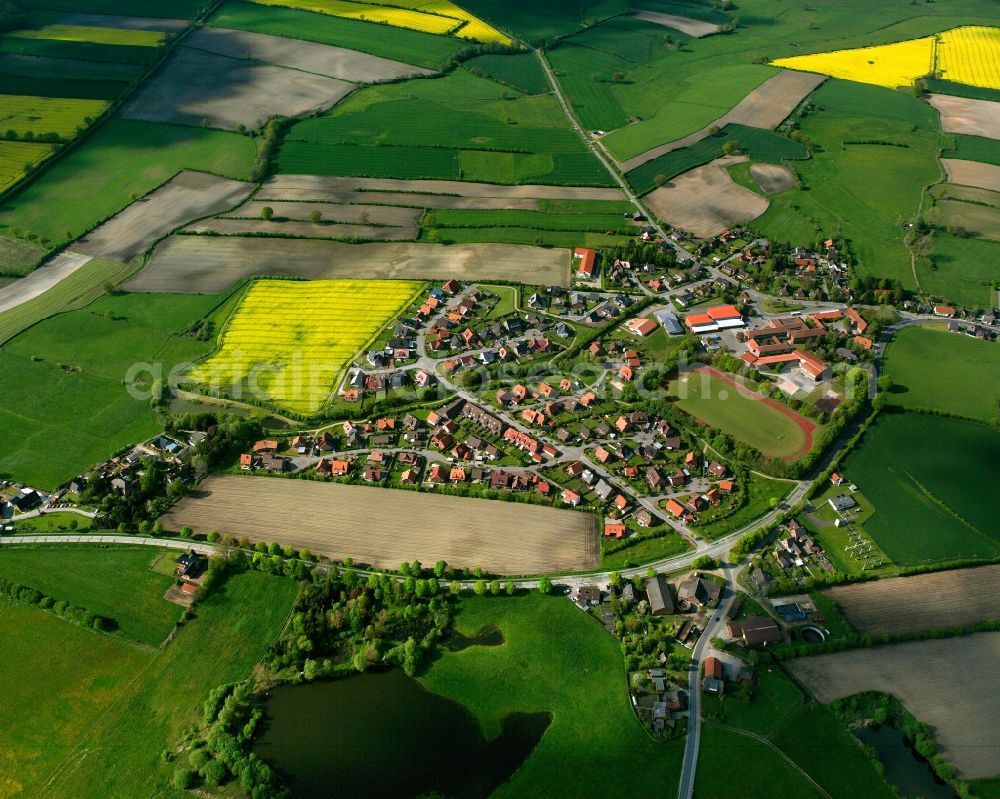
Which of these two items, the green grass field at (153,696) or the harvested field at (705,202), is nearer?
the green grass field at (153,696)

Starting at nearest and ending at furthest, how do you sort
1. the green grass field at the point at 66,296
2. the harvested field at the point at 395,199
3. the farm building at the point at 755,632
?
the farm building at the point at 755,632, the green grass field at the point at 66,296, the harvested field at the point at 395,199

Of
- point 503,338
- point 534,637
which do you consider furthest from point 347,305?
point 534,637

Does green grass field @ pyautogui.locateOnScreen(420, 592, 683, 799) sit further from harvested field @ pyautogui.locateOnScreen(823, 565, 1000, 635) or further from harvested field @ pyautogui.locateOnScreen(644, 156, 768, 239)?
harvested field @ pyautogui.locateOnScreen(644, 156, 768, 239)

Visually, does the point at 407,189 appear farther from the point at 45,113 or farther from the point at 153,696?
the point at 153,696

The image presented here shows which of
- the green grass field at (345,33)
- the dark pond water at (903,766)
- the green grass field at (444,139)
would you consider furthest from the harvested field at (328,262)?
the green grass field at (345,33)

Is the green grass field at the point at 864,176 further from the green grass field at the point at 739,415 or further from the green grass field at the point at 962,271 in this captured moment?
the green grass field at the point at 739,415

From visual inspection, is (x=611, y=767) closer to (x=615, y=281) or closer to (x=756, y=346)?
(x=756, y=346)

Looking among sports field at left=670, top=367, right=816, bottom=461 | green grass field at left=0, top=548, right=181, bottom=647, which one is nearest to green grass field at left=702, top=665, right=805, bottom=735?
sports field at left=670, top=367, right=816, bottom=461

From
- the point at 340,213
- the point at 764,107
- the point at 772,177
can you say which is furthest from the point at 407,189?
the point at 764,107
